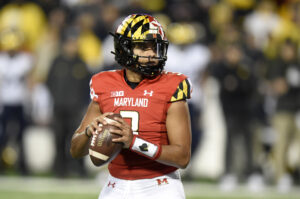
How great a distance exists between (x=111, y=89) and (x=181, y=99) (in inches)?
16.4

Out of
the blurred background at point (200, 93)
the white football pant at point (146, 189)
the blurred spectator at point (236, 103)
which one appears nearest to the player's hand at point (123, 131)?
the white football pant at point (146, 189)

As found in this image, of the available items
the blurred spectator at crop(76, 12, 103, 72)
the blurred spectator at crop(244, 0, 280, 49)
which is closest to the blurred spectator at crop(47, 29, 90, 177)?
the blurred spectator at crop(76, 12, 103, 72)

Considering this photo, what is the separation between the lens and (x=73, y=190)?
855 cm

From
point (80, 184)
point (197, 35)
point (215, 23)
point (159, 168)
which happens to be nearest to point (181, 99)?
point (159, 168)

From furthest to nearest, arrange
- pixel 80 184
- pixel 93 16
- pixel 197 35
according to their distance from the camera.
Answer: pixel 93 16, pixel 197 35, pixel 80 184

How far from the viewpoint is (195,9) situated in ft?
40.6

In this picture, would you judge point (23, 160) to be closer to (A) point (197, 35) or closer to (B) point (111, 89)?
(A) point (197, 35)

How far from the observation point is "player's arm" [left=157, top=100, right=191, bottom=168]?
3.59 m

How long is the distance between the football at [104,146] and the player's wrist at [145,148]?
0.25ft

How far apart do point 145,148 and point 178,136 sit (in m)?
0.24

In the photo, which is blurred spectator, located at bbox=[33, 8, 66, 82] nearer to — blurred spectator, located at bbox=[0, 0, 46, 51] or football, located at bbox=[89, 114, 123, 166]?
blurred spectator, located at bbox=[0, 0, 46, 51]

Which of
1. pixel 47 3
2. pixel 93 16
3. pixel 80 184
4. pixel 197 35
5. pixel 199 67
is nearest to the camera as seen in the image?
pixel 80 184

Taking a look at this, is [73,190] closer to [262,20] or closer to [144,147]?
[262,20]

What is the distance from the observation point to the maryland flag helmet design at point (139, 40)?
3725mm
